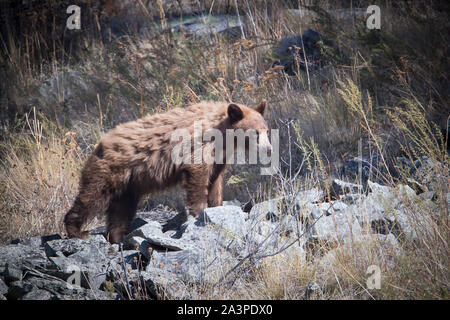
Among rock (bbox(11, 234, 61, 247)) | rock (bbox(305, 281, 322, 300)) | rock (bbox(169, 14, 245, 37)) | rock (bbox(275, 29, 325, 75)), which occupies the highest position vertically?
rock (bbox(169, 14, 245, 37))

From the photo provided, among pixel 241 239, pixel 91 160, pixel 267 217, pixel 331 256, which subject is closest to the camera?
pixel 331 256

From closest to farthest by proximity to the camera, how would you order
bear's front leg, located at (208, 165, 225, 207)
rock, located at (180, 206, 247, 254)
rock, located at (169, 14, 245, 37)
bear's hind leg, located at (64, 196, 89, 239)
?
rock, located at (180, 206, 247, 254), bear's hind leg, located at (64, 196, 89, 239), bear's front leg, located at (208, 165, 225, 207), rock, located at (169, 14, 245, 37)

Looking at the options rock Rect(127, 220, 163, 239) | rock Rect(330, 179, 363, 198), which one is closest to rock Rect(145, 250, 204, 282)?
rock Rect(127, 220, 163, 239)

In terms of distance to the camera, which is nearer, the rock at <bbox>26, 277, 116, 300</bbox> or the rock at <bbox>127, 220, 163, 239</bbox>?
the rock at <bbox>26, 277, 116, 300</bbox>

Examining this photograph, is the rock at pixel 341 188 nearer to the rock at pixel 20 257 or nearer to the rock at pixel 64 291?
the rock at pixel 64 291

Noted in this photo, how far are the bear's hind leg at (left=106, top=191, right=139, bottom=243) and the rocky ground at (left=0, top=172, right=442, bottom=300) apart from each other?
63cm

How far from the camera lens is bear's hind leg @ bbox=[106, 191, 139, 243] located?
5238 millimetres

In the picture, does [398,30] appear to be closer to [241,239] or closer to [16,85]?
[241,239]

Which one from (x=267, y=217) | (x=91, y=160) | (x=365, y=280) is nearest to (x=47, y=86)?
(x=91, y=160)

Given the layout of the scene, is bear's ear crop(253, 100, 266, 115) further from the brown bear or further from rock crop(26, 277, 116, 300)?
rock crop(26, 277, 116, 300)

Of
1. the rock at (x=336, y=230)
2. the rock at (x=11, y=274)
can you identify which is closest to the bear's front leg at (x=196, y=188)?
the rock at (x=336, y=230)

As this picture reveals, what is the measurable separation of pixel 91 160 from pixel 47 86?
520 centimetres

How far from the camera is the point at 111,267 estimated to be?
12.3 feet

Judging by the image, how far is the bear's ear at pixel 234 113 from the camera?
17.0 feet
